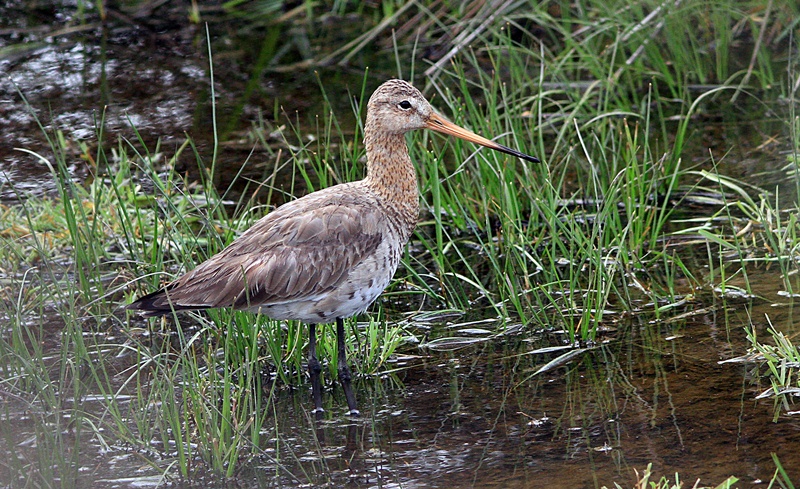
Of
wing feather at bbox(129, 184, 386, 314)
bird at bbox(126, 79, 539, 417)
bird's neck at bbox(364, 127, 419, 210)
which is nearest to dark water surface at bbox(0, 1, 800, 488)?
bird at bbox(126, 79, 539, 417)

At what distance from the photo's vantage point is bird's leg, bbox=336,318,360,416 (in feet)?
16.0

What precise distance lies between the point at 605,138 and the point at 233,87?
3.70 meters

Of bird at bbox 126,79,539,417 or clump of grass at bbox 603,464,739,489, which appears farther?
bird at bbox 126,79,539,417

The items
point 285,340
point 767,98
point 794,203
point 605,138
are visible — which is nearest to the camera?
point 285,340

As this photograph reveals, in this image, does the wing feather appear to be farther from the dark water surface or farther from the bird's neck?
the dark water surface

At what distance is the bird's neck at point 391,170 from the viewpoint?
5195 millimetres

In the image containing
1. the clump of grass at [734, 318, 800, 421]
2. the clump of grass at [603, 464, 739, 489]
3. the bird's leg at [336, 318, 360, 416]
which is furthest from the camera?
the bird's leg at [336, 318, 360, 416]

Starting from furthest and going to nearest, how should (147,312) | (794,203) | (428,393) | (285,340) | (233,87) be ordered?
(233,87) < (794,203) < (285,340) < (428,393) < (147,312)

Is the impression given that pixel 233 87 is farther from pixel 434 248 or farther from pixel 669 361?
pixel 669 361

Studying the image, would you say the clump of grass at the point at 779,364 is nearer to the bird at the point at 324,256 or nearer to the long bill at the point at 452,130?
the long bill at the point at 452,130

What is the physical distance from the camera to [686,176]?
7012mm

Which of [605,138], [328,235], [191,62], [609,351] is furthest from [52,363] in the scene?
[191,62]

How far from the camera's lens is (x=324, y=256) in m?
4.82

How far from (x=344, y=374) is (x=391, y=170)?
1007 mm
